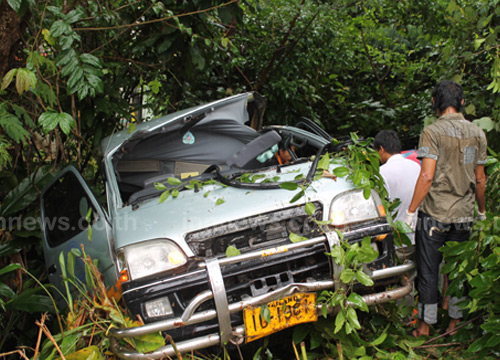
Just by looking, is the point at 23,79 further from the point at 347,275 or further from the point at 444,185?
the point at 444,185

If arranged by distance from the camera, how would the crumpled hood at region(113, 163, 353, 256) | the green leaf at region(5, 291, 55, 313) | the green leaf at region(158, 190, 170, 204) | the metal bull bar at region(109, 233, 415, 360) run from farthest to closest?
1. the green leaf at region(5, 291, 55, 313)
2. the green leaf at region(158, 190, 170, 204)
3. the crumpled hood at region(113, 163, 353, 256)
4. the metal bull bar at region(109, 233, 415, 360)

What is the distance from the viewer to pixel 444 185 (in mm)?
3113

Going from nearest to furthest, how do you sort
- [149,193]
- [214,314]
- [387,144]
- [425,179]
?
[214,314] → [425,179] → [149,193] → [387,144]

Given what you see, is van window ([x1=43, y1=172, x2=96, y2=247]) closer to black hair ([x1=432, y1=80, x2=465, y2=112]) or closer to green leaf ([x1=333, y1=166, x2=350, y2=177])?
green leaf ([x1=333, y1=166, x2=350, y2=177])

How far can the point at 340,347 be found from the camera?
8.73 feet

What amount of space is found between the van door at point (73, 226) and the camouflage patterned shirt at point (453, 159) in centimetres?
223

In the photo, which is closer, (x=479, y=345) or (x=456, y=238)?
(x=479, y=345)

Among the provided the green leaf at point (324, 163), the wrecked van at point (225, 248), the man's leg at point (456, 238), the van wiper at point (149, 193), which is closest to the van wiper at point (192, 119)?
the wrecked van at point (225, 248)

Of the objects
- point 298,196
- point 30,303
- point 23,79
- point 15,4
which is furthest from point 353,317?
point 15,4

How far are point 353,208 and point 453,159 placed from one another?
34.1 inches

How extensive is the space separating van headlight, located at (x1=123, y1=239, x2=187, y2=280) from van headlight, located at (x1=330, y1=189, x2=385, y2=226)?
96 cm

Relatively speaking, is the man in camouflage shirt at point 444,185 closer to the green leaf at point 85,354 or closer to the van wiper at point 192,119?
the van wiper at point 192,119

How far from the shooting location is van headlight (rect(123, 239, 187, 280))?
2582mm

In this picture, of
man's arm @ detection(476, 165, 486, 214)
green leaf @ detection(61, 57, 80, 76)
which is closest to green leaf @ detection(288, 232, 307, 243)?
man's arm @ detection(476, 165, 486, 214)
